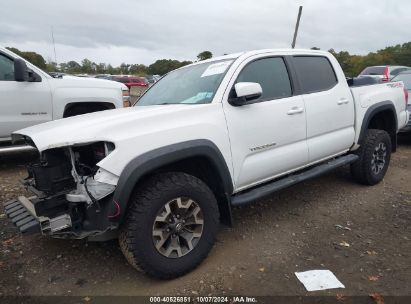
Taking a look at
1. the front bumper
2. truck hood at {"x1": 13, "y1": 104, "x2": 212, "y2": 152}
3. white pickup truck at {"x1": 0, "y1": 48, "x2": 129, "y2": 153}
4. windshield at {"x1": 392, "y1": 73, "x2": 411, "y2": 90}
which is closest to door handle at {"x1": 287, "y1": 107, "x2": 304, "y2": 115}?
truck hood at {"x1": 13, "y1": 104, "x2": 212, "y2": 152}

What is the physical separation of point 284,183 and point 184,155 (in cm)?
134

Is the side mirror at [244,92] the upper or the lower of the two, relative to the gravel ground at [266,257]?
upper

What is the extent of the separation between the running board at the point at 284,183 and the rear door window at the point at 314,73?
894 millimetres

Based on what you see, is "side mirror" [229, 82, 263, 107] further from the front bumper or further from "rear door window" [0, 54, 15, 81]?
"rear door window" [0, 54, 15, 81]

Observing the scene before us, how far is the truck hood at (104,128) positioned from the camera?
2725 mm

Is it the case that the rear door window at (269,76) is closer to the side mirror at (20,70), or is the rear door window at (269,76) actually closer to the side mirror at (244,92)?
the side mirror at (244,92)

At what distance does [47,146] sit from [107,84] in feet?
13.1

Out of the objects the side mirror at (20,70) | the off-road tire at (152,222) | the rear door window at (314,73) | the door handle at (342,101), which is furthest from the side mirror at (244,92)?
the side mirror at (20,70)

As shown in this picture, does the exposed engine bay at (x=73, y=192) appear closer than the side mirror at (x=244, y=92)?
Yes

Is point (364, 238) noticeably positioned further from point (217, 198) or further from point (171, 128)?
point (171, 128)

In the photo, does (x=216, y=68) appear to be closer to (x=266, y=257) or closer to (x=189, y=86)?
(x=189, y=86)

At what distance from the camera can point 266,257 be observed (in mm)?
3398

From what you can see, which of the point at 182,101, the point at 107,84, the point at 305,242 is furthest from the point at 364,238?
the point at 107,84

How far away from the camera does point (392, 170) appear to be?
620 cm
